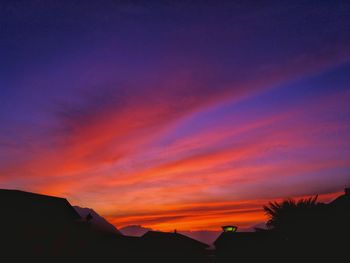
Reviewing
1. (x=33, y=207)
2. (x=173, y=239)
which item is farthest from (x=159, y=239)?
(x=33, y=207)

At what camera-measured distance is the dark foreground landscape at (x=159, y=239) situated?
21.6 metres

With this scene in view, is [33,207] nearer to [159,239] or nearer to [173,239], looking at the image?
[159,239]

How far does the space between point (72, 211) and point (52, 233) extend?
6.19 metres

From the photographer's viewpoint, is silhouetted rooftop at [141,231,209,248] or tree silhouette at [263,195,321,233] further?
silhouetted rooftop at [141,231,209,248]

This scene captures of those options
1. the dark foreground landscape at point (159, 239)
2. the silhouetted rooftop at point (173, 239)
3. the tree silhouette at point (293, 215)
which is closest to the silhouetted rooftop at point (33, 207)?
the dark foreground landscape at point (159, 239)

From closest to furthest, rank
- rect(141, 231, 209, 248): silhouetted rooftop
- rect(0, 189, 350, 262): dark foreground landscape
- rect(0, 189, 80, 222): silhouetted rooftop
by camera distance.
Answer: rect(0, 189, 350, 262): dark foreground landscape → rect(0, 189, 80, 222): silhouetted rooftop → rect(141, 231, 209, 248): silhouetted rooftop

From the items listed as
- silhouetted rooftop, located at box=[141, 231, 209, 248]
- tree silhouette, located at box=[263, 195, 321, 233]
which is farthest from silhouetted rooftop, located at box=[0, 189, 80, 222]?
tree silhouette, located at box=[263, 195, 321, 233]

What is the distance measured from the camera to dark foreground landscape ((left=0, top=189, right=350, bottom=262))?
850 inches

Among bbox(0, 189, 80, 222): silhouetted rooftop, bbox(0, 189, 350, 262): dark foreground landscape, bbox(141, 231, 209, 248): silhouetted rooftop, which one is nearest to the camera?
bbox(0, 189, 350, 262): dark foreground landscape

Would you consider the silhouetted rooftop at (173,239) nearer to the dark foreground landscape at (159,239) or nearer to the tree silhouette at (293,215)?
the dark foreground landscape at (159,239)

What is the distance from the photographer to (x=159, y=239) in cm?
4072

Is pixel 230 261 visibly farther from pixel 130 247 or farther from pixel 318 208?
pixel 318 208

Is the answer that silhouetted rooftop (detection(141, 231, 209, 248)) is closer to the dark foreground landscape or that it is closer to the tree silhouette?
the dark foreground landscape

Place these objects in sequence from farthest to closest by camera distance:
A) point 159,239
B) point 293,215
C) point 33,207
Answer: point 159,239 → point 33,207 → point 293,215
